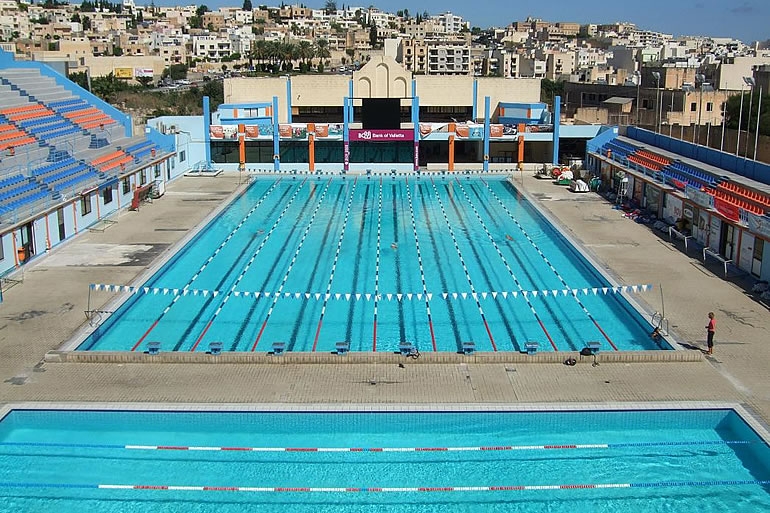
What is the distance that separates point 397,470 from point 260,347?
18.2ft

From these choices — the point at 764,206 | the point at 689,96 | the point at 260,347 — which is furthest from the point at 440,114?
the point at 260,347

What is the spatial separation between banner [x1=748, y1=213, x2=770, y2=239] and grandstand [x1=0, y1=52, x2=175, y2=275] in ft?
59.0

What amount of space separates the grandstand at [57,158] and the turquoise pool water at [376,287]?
3756mm

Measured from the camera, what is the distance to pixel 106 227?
25.2 metres

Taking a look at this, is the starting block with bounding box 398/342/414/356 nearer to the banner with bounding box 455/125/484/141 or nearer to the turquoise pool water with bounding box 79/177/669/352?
the turquoise pool water with bounding box 79/177/669/352

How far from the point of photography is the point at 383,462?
11078mm

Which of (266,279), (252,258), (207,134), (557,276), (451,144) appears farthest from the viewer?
(451,144)

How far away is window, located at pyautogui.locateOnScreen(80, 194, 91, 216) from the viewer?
24719mm

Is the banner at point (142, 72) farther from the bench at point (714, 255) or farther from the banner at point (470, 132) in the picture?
the bench at point (714, 255)

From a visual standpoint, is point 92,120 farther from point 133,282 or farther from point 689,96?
point 689,96

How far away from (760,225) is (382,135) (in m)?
22.4

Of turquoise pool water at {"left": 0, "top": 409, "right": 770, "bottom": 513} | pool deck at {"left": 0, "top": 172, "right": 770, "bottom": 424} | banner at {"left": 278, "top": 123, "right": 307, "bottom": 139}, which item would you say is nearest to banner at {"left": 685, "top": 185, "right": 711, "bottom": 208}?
pool deck at {"left": 0, "top": 172, "right": 770, "bottom": 424}

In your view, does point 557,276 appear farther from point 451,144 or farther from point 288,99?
point 288,99

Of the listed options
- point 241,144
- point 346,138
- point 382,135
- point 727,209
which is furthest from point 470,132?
point 727,209
